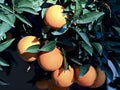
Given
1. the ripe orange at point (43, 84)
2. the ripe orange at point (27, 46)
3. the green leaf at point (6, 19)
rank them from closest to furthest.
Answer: the green leaf at point (6, 19)
the ripe orange at point (27, 46)
the ripe orange at point (43, 84)

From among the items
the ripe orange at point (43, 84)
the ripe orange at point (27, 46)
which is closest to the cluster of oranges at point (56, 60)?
the ripe orange at point (27, 46)

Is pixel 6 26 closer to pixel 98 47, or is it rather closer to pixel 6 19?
pixel 6 19

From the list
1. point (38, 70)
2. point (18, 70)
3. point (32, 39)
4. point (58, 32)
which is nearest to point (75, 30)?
point (58, 32)

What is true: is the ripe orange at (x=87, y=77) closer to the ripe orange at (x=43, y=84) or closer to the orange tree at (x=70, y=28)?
the orange tree at (x=70, y=28)

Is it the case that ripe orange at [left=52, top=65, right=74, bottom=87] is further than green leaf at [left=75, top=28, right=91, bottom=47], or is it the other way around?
ripe orange at [left=52, top=65, right=74, bottom=87]

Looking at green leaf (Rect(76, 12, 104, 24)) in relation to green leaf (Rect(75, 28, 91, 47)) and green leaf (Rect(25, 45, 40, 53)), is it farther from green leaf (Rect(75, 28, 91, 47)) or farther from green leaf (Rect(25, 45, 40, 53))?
green leaf (Rect(25, 45, 40, 53))

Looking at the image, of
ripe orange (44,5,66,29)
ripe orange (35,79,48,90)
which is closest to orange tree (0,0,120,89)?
ripe orange (44,5,66,29)

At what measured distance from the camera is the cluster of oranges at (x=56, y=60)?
1249 millimetres

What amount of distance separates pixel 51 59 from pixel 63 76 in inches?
3.6

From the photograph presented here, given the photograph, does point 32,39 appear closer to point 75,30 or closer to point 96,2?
point 75,30

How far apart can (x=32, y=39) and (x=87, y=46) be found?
198 millimetres

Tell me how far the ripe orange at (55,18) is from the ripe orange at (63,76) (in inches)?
6.6

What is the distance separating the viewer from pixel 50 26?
127cm

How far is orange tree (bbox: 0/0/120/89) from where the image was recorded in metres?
1.24
